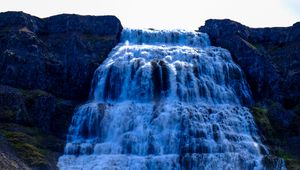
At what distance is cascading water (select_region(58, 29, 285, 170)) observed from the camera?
66.9 m

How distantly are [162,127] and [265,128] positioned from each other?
14609 millimetres

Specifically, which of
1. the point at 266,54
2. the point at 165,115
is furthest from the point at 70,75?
the point at 266,54

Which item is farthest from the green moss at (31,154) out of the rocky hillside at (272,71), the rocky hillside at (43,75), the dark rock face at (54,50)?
the rocky hillside at (272,71)

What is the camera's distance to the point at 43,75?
82.7 metres

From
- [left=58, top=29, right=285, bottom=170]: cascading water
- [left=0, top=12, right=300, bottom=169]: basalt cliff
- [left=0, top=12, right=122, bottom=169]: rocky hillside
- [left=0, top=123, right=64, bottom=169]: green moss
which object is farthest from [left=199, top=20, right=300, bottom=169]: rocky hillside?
Answer: [left=0, top=123, right=64, bottom=169]: green moss

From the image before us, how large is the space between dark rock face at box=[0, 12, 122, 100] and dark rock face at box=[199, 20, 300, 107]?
59.3ft

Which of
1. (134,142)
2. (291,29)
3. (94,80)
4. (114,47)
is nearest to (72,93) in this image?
(94,80)

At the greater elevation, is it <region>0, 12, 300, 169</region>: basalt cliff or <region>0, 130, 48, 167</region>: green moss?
<region>0, 12, 300, 169</region>: basalt cliff

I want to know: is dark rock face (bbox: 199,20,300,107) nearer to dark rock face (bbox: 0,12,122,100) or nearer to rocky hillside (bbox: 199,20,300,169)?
rocky hillside (bbox: 199,20,300,169)

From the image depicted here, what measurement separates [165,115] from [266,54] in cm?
2601

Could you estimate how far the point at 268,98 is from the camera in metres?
83.4

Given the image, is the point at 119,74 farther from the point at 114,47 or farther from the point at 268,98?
the point at 268,98

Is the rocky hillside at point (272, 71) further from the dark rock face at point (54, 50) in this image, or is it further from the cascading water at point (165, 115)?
the dark rock face at point (54, 50)

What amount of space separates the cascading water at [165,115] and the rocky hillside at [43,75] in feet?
7.68
